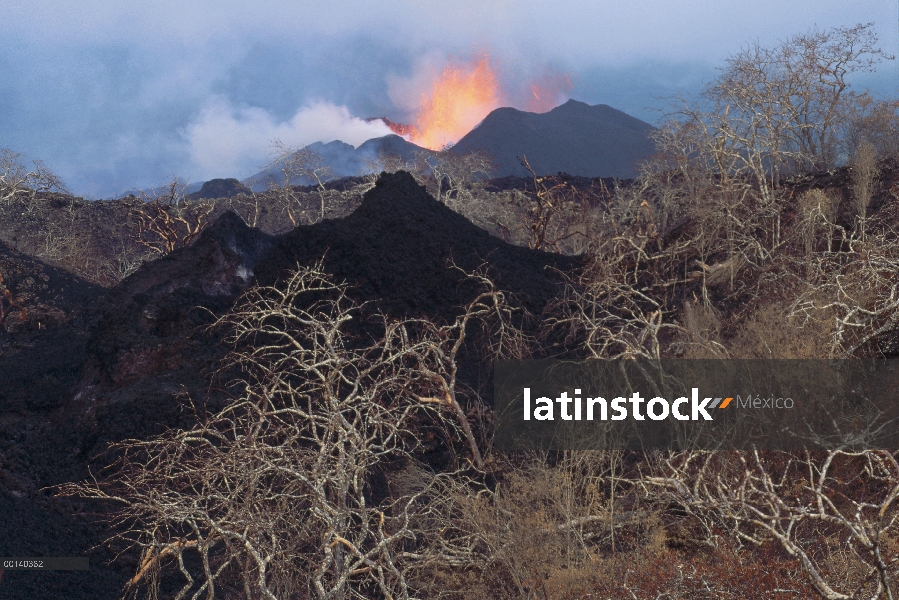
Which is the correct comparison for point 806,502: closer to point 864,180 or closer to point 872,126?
point 864,180

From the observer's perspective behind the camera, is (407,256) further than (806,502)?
Yes

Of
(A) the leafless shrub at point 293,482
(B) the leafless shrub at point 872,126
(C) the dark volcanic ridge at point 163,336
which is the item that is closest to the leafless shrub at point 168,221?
(C) the dark volcanic ridge at point 163,336

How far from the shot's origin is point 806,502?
456 inches

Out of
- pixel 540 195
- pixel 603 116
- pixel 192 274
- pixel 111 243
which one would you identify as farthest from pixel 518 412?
pixel 603 116

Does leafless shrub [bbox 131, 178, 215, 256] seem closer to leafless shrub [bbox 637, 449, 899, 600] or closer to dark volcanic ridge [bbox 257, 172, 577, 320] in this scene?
dark volcanic ridge [bbox 257, 172, 577, 320]

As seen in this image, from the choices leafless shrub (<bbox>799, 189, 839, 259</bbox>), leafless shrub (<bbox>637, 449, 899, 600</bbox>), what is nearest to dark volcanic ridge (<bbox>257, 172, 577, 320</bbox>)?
leafless shrub (<bbox>637, 449, 899, 600</bbox>)

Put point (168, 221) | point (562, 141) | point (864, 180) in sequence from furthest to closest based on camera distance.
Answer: point (562, 141) < point (168, 221) < point (864, 180)

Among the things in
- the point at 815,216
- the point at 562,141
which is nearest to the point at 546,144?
the point at 562,141

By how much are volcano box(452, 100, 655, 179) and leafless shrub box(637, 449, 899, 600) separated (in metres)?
82.8

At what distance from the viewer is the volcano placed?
9850cm

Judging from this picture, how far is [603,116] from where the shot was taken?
121 m

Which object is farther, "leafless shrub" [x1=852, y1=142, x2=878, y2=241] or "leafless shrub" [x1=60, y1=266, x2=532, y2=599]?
"leafless shrub" [x1=852, y1=142, x2=878, y2=241]

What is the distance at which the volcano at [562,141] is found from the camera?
98500mm

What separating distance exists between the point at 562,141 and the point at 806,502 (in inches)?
3907
